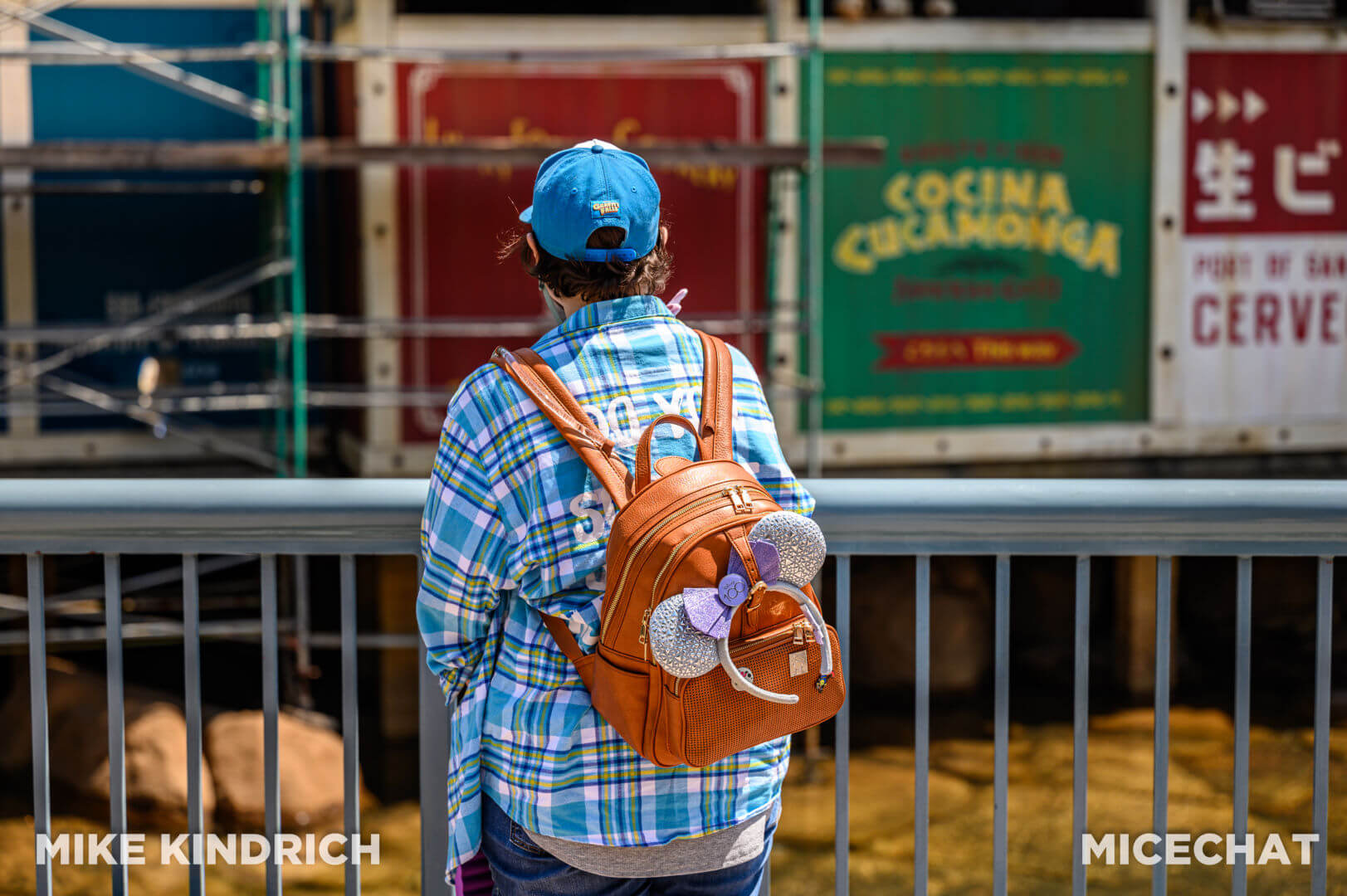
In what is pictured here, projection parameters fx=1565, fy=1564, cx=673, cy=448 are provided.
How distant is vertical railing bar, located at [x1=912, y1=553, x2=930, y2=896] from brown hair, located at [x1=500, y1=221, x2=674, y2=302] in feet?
2.43

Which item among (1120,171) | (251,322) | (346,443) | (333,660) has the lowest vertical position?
(333,660)

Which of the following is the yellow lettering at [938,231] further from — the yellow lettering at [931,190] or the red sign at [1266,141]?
the red sign at [1266,141]

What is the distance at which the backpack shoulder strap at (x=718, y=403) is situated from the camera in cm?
207

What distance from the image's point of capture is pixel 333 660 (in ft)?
29.6

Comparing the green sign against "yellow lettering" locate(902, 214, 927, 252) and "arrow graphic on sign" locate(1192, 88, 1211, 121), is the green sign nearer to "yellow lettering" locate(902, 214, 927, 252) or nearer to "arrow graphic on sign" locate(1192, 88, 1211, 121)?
"yellow lettering" locate(902, 214, 927, 252)

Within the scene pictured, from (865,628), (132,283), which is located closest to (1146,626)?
(865,628)

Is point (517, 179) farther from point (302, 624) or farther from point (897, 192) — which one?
point (302, 624)

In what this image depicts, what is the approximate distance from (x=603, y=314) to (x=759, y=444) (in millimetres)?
280

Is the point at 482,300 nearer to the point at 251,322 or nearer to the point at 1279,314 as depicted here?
the point at 251,322

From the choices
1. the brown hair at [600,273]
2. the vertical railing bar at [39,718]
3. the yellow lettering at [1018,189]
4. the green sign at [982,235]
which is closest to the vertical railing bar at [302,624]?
the green sign at [982,235]

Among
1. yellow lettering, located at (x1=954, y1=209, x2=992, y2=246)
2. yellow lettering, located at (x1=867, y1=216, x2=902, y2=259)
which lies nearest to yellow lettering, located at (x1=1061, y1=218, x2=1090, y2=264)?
yellow lettering, located at (x1=954, y1=209, x2=992, y2=246)

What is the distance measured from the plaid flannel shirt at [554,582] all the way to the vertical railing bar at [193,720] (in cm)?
57

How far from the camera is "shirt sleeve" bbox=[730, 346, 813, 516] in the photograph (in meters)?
2.15

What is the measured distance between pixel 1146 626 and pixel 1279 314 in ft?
6.84
